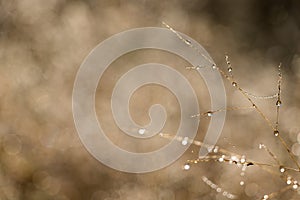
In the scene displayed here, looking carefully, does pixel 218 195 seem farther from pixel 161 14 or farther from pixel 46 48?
pixel 161 14

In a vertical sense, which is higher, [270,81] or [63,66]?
[270,81]

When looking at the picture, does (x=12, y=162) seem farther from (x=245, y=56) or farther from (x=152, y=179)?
(x=245, y=56)

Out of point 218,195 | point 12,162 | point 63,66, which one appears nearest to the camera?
point 218,195

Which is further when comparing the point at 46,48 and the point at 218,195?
the point at 46,48

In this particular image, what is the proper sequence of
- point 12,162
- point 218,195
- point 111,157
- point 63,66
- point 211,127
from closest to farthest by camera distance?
point 218,195 → point 12,162 → point 111,157 → point 211,127 → point 63,66

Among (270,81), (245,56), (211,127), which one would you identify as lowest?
(211,127)

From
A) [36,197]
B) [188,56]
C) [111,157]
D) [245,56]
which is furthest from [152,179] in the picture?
[245,56]
